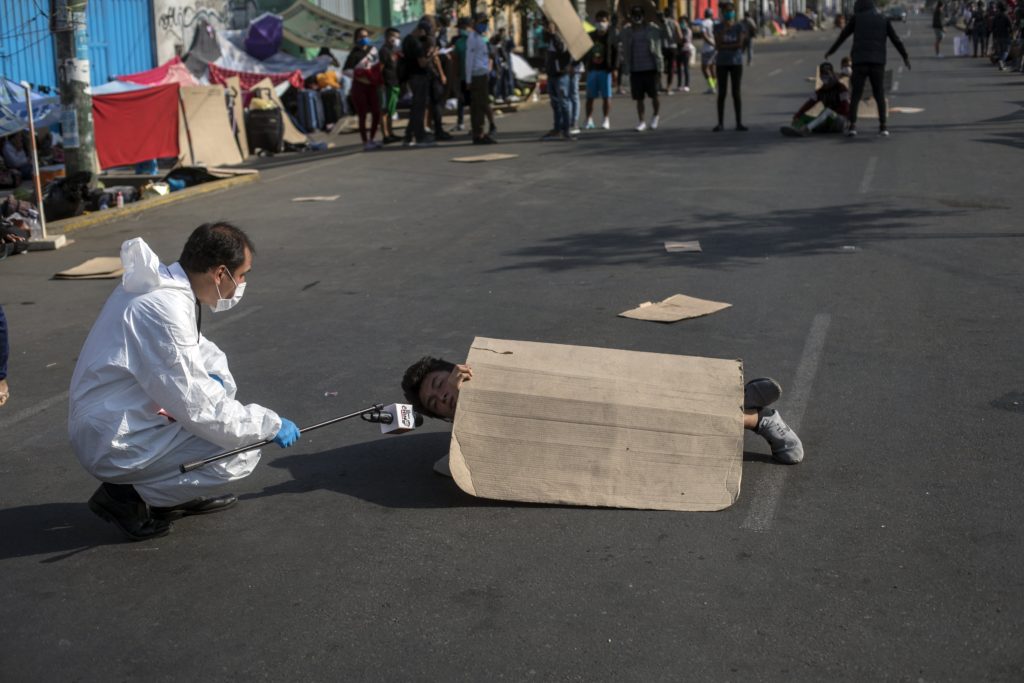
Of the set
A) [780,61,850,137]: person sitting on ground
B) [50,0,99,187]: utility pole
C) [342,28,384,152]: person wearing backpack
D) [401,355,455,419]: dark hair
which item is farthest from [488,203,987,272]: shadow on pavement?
[342,28,384,152]: person wearing backpack

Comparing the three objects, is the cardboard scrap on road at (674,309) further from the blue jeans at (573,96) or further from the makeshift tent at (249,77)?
the makeshift tent at (249,77)

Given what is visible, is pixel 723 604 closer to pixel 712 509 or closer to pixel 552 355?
pixel 712 509

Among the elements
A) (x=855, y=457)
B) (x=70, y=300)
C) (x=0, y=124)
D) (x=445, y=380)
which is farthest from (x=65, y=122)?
(x=855, y=457)

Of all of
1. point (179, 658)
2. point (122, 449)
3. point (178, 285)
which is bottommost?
point (179, 658)

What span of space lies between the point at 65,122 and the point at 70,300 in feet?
18.2

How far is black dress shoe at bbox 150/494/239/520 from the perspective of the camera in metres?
4.77

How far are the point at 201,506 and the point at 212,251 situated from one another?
1.12 metres

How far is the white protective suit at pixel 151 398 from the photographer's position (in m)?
4.21

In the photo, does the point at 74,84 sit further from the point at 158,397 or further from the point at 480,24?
the point at 158,397

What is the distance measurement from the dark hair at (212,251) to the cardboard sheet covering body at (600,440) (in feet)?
3.55

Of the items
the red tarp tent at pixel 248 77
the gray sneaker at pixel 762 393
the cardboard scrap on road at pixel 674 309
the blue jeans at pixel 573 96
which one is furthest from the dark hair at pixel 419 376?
the red tarp tent at pixel 248 77

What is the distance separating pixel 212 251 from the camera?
172 inches

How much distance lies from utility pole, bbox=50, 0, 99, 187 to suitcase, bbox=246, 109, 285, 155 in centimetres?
535

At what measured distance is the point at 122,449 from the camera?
432 cm
